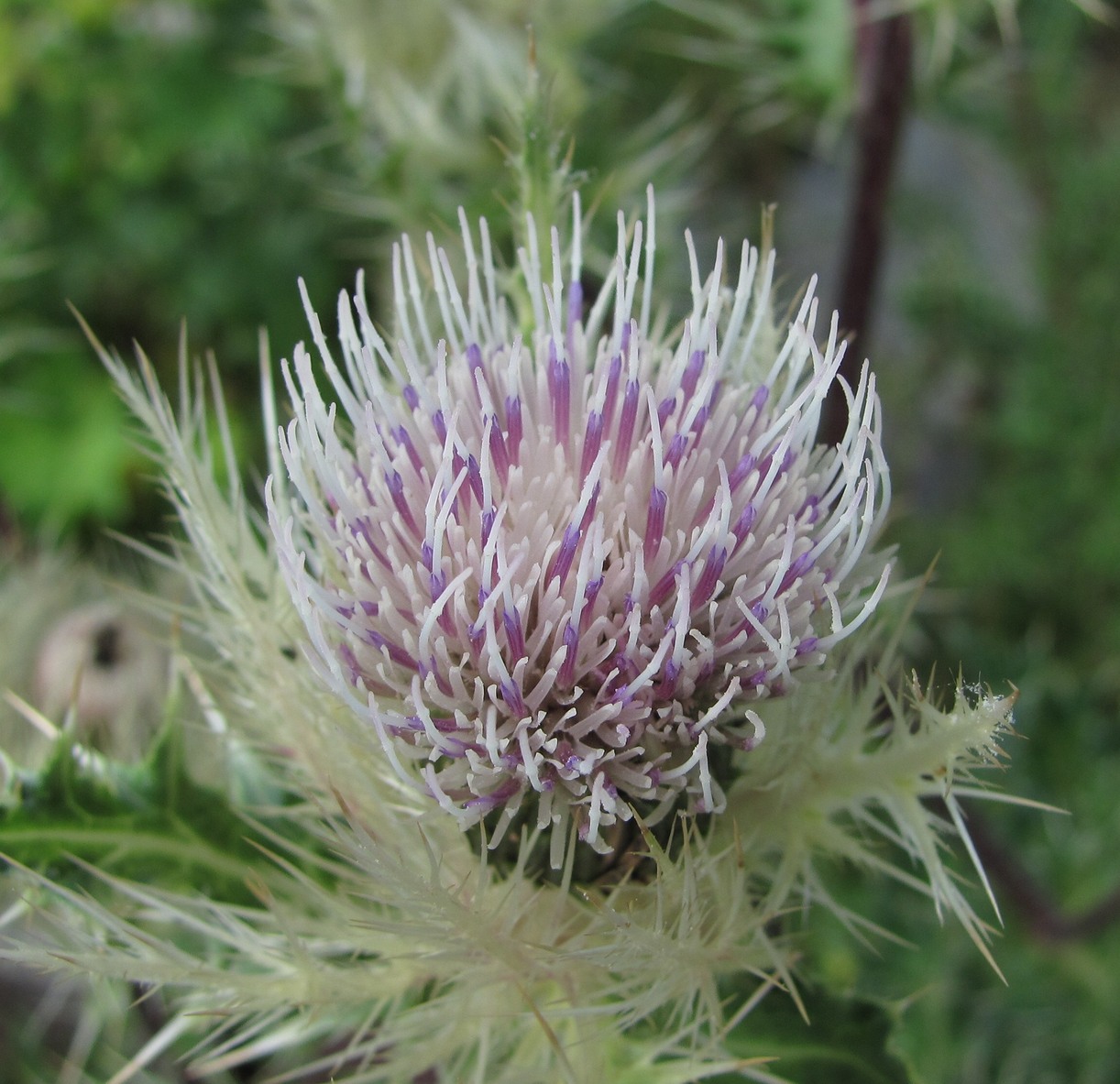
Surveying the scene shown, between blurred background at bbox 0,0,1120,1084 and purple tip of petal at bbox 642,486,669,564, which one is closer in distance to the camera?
purple tip of petal at bbox 642,486,669,564

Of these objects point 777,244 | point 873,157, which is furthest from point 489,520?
point 777,244

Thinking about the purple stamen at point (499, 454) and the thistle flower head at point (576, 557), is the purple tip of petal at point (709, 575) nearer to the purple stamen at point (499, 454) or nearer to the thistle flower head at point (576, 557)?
the thistle flower head at point (576, 557)

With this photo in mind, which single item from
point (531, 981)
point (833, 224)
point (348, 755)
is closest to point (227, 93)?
point (833, 224)

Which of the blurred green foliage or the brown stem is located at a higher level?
the brown stem

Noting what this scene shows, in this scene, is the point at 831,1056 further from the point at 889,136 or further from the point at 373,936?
the point at 889,136

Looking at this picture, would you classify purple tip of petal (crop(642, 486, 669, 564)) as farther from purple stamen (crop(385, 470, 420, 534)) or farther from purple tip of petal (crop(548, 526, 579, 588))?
purple stamen (crop(385, 470, 420, 534))

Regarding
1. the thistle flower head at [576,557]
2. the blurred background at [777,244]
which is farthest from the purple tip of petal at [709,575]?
the blurred background at [777,244]

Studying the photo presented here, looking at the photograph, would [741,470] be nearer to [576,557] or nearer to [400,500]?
[576,557]

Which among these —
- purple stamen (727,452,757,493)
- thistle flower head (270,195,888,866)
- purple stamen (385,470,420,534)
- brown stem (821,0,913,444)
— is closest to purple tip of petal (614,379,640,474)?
thistle flower head (270,195,888,866)
